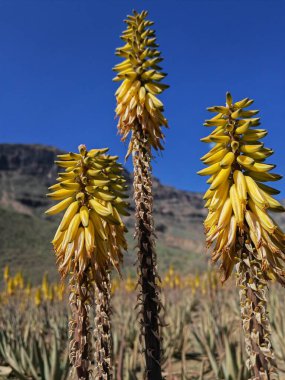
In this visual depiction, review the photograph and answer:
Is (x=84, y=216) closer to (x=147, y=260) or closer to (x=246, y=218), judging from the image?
(x=147, y=260)

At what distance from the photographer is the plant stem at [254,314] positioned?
6.30 feet

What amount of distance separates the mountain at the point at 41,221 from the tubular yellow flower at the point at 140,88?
110 ft

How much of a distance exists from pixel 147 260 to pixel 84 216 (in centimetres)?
69

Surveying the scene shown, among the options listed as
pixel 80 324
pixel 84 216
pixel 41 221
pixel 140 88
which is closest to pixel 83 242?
pixel 84 216

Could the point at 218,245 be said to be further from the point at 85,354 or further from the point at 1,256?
the point at 1,256

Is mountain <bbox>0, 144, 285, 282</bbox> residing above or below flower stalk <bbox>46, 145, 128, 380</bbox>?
above

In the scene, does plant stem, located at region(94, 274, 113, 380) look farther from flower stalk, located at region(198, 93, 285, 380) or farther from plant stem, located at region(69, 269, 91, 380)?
flower stalk, located at region(198, 93, 285, 380)

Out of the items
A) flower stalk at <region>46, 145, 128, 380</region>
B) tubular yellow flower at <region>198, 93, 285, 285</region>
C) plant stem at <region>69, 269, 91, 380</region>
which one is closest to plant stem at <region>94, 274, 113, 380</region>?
flower stalk at <region>46, 145, 128, 380</region>

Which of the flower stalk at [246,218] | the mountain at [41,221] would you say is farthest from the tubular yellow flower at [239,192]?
the mountain at [41,221]

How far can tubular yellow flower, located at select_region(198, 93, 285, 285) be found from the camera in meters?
2.10

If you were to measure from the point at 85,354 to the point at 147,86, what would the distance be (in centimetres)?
207

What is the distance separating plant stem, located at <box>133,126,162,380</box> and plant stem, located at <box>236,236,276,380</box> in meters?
0.81

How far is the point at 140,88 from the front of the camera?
3.24 metres

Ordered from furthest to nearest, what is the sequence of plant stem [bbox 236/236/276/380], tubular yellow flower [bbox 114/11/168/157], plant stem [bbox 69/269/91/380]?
tubular yellow flower [bbox 114/11/168/157]
plant stem [bbox 69/269/91/380]
plant stem [bbox 236/236/276/380]
